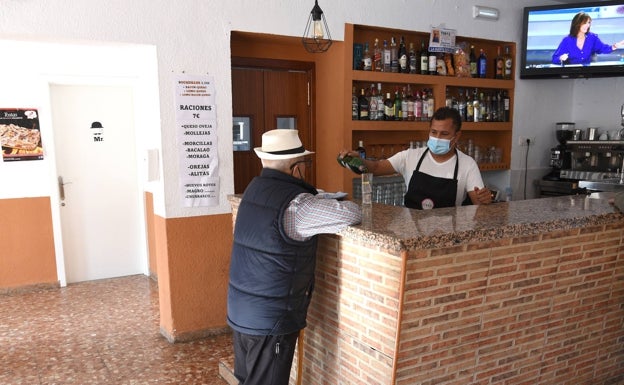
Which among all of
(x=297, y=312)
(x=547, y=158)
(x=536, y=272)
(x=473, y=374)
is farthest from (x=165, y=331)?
(x=547, y=158)

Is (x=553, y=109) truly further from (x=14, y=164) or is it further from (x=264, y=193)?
(x=14, y=164)

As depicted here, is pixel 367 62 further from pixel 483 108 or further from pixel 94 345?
pixel 94 345

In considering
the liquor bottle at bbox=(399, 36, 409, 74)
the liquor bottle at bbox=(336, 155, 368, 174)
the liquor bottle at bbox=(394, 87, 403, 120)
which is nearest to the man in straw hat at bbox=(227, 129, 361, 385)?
the liquor bottle at bbox=(336, 155, 368, 174)

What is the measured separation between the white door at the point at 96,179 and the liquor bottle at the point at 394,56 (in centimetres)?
279

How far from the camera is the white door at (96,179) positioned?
4.91 meters

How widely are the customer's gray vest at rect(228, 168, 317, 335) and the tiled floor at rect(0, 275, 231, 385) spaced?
3.73 feet

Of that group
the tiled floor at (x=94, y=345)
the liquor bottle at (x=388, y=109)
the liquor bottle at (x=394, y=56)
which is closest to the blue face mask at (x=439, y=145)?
the liquor bottle at (x=388, y=109)

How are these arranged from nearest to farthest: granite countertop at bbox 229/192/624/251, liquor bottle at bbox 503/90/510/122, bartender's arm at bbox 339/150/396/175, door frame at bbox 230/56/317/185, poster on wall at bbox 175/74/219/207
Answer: granite countertop at bbox 229/192/624/251 < bartender's arm at bbox 339/150/396/175 < poster on wall at bbox 175/74/219/207 < door frame at bbox 230/56/317/185 < liquor bottle at bbox 503/90/510/122

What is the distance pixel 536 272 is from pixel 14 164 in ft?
15.1

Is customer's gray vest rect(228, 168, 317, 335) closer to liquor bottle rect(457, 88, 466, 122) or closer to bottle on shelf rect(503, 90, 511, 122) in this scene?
liquor bottle rect(457, 88, 466, 122)

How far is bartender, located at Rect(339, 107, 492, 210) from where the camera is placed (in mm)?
2822

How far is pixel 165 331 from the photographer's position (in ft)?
11.8

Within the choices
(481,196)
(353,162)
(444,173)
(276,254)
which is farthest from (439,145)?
(276,254)

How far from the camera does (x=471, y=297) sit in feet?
6.62
